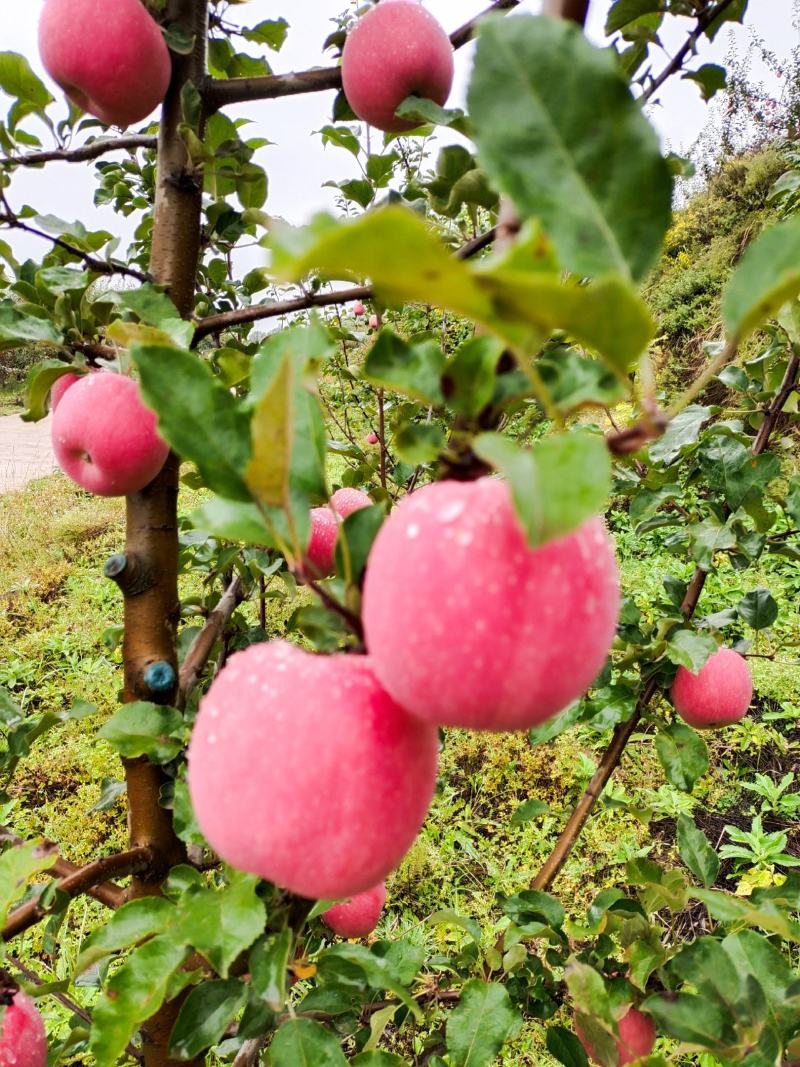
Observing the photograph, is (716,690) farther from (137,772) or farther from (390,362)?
(390,362)

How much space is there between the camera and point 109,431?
69 centimetres

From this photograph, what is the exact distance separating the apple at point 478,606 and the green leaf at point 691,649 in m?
0.56

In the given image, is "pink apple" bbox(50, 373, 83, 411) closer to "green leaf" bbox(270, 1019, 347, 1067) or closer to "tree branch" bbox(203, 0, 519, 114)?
"tree branch" bbox(203, 0, 519, 114)

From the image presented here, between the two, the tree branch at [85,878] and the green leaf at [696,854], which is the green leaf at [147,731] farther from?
the green leaf at [696,854]

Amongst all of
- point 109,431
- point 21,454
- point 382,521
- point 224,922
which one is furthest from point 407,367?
point 21,454

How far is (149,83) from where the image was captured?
2.47 feet

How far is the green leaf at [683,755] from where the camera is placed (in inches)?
34.7

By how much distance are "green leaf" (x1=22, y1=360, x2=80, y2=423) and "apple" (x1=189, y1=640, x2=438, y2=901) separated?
20.8 inches

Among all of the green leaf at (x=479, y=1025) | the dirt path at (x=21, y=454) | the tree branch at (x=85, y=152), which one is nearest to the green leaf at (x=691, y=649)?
the green leaf at (x=479, y=1025)

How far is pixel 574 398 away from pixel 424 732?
180 millimetres

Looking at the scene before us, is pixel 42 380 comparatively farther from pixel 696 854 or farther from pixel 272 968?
pixel 696 854

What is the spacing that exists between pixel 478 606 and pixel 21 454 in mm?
6787

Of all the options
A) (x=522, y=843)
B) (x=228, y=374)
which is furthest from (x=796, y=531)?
(x=522, y=843)

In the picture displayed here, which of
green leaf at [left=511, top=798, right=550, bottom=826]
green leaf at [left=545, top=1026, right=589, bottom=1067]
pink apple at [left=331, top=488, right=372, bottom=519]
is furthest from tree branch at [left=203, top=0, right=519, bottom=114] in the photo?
green leaf at [left=545, top=1026, right=589, bottom=1067]
